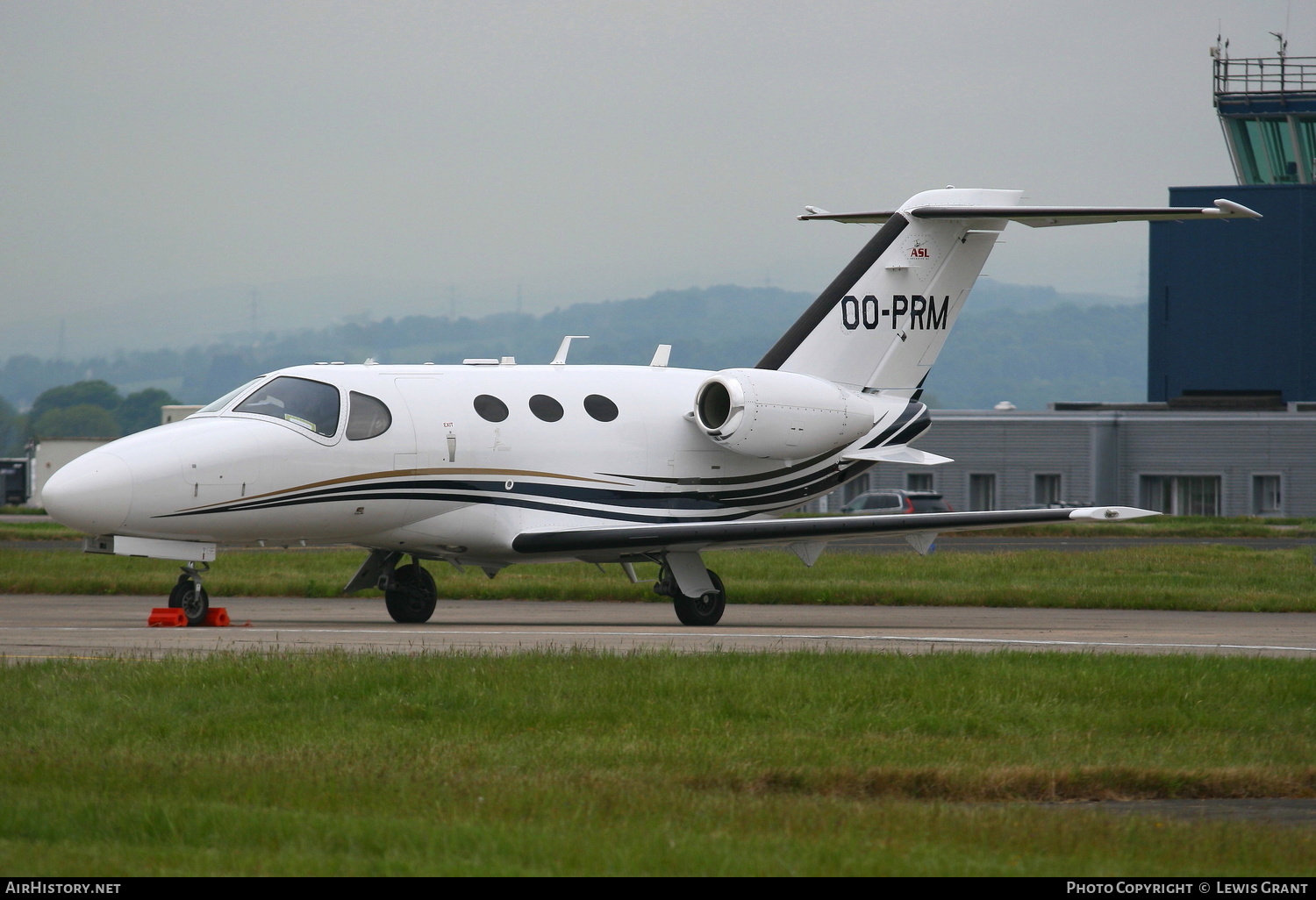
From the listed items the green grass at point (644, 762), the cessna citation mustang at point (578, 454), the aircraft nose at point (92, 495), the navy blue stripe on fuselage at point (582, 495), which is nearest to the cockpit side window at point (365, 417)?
the cessna citation mustang at point (578, 454)

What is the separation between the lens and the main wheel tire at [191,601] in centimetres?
1708

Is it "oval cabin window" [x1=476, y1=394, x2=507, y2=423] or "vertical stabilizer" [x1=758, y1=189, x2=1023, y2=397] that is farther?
"vertical stabilizer" [x1=758, y1=189, x2=1023, y2=397]

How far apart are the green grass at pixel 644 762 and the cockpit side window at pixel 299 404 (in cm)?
513

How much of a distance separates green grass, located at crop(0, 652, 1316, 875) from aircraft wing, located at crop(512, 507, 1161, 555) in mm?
4618

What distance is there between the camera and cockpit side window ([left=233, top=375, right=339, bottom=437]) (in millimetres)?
17281

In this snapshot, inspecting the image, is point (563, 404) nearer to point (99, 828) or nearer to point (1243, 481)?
point (99, 828)

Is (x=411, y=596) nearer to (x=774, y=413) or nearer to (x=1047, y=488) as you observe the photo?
(x=774, y=413)

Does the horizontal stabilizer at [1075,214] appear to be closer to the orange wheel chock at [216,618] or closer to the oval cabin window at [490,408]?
the oval cabin window at [490,408]

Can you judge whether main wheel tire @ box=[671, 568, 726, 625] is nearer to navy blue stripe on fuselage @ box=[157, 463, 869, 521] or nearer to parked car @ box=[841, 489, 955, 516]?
navy blue stripe on fuselage @ box=[157, 463, 869, 521]

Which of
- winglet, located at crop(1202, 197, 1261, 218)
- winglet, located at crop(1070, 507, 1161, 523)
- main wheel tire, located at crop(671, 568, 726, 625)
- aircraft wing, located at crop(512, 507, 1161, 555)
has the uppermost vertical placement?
winglet, located at crop(1202, 197, 1261, 218)

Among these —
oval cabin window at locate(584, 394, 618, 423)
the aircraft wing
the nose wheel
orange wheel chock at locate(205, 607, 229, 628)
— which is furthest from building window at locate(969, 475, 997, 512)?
the nose wheel

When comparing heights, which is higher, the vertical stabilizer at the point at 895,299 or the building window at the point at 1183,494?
the vertical stabilizer at the point at 895,299
